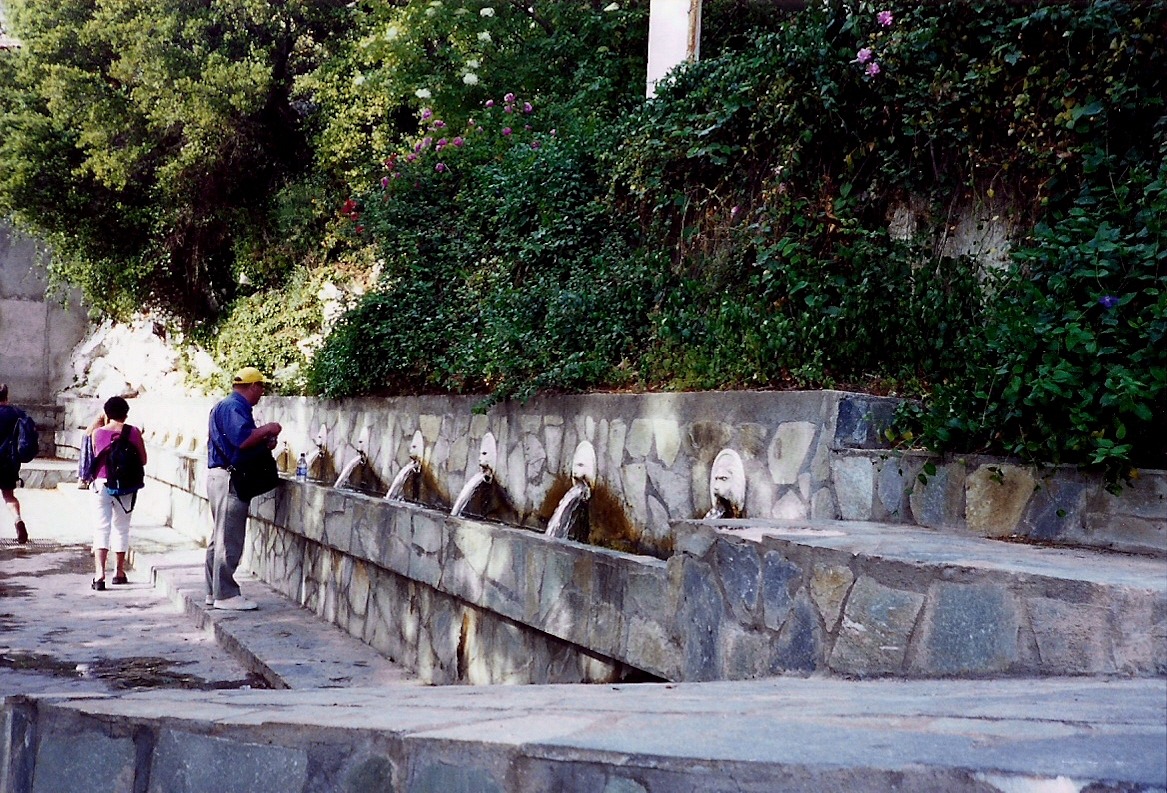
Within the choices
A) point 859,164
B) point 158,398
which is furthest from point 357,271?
point 859,164

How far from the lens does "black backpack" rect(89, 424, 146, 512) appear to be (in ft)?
30.9

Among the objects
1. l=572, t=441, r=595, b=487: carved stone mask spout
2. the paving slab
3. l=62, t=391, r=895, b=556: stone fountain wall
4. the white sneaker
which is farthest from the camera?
the white sneaker

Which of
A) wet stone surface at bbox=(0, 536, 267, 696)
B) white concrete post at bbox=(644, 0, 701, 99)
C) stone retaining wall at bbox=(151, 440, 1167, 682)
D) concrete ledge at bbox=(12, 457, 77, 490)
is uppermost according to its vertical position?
white concrete post at bbox=(644, 0, 701, 99)

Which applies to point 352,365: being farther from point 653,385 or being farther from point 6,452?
point 6,452

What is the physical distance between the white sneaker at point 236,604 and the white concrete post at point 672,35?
4.82m

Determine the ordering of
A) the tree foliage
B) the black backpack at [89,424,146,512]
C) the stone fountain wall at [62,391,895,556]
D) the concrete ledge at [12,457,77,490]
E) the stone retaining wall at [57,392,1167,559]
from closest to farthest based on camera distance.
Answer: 1. the stone retaining wall at [57,392,1167,559]
2. the stone fountain wall at [62,391,895,556]
3. the black backpack at [89,424,146,512]
4. the tree foliage
5. the concrete ledge at [12,457,77,490]

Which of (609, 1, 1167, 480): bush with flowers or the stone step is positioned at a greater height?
(609, 1, 1167, 480): bush with flowers

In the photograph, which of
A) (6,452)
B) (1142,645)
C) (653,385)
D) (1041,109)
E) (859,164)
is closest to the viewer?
(1142,645)

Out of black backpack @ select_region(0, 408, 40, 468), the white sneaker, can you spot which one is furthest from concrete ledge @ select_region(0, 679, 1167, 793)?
black backpack @ select_region(0, 408, 40, 468)

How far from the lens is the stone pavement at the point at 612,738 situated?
183cm

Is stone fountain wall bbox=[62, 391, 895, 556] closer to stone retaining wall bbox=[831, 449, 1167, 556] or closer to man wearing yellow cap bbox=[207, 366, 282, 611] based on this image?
stone retaining wall bbox=[831, 449, 1167, 556]

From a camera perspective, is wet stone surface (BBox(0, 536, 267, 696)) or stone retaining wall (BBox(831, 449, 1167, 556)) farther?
wet stone surface (BBox(0, 536, 267, 696))

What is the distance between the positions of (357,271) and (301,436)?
110 inches

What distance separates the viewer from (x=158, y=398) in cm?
1794
